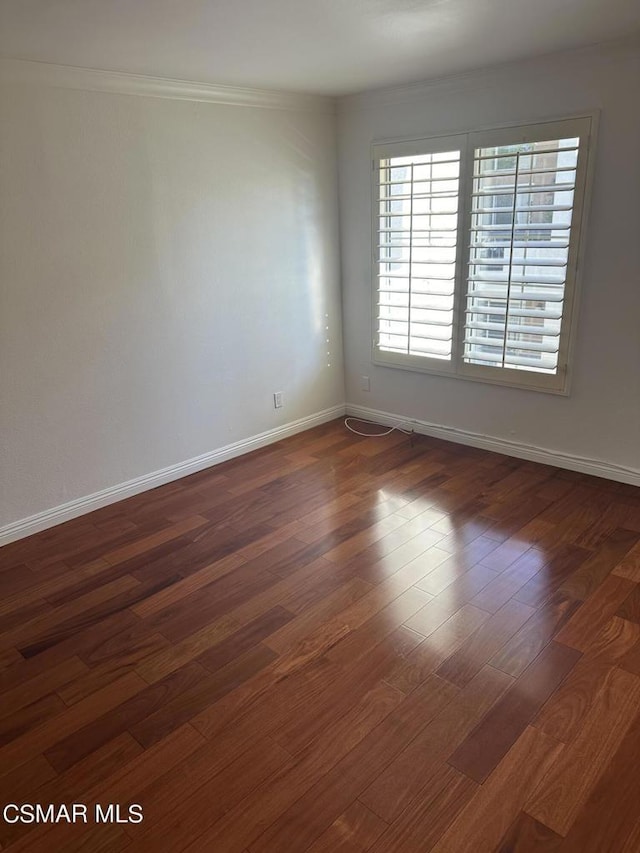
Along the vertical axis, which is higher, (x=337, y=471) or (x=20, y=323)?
(x=20, y=323)

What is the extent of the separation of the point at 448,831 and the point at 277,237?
133 inches

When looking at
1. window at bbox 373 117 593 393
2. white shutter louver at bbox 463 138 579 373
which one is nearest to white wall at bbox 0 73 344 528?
window at bbox 373 117 593 393

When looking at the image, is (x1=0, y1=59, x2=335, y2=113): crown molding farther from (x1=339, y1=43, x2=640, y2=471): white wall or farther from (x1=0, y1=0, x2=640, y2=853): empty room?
(x1=339, y1=43, x2=640, y2=471): white wall

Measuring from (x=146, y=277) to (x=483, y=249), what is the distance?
1975 millimetres

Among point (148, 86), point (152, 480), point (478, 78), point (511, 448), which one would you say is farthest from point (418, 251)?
point (152, 480)

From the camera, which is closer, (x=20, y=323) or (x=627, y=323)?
(x=20, y=323)

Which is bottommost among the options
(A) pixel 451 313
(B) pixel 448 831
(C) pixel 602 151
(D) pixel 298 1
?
(B) pixel 448 831

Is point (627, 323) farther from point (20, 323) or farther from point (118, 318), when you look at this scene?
point (20, 323)

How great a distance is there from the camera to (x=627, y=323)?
3.20 meters

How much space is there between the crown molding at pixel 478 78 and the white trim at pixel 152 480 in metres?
2.14

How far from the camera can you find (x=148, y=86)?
3.13 m

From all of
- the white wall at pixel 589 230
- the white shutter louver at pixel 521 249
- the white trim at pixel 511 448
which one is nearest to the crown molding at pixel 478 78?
the white wall at pixel 589 230

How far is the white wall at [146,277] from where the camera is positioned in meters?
2.90

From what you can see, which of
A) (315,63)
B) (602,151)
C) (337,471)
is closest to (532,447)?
(337,471)
